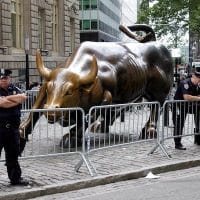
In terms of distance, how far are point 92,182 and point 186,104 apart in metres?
3.72

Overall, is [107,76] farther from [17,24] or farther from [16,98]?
[17,24]

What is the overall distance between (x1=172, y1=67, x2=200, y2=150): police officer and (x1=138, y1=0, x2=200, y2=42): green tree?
35854 millimetres

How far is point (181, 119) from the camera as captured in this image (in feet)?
37.8

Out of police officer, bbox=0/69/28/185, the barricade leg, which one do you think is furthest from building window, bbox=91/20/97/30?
police officer, bbox=0/69/28/185

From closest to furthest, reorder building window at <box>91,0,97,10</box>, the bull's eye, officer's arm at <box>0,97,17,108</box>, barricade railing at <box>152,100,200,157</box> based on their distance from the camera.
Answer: officer's arm at <box>0,97,17,108</box>, the bull's eye, barricade railing at <box>152,100,200,157</box>, building window at <box>91,0,97,10</box>

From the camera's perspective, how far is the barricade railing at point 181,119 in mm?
11463

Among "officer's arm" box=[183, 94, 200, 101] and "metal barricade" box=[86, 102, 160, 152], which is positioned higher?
"officer's arm" box=[183, 94, 200, 101]

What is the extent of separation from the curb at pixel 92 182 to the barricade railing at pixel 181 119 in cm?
107

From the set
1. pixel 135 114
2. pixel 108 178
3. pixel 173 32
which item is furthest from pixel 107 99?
pixel 173 32

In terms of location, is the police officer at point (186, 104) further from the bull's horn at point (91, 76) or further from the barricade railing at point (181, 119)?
the bull's horn at point (91, 76)

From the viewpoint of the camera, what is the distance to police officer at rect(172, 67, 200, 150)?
37.8 ft

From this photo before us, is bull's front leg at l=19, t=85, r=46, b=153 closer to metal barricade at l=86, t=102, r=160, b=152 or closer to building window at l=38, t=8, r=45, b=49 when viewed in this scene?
metal barricade at l=86, t=102, r=160, b=152

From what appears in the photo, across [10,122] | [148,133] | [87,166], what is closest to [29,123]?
[87,166]

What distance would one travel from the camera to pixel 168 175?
9.62 meters
